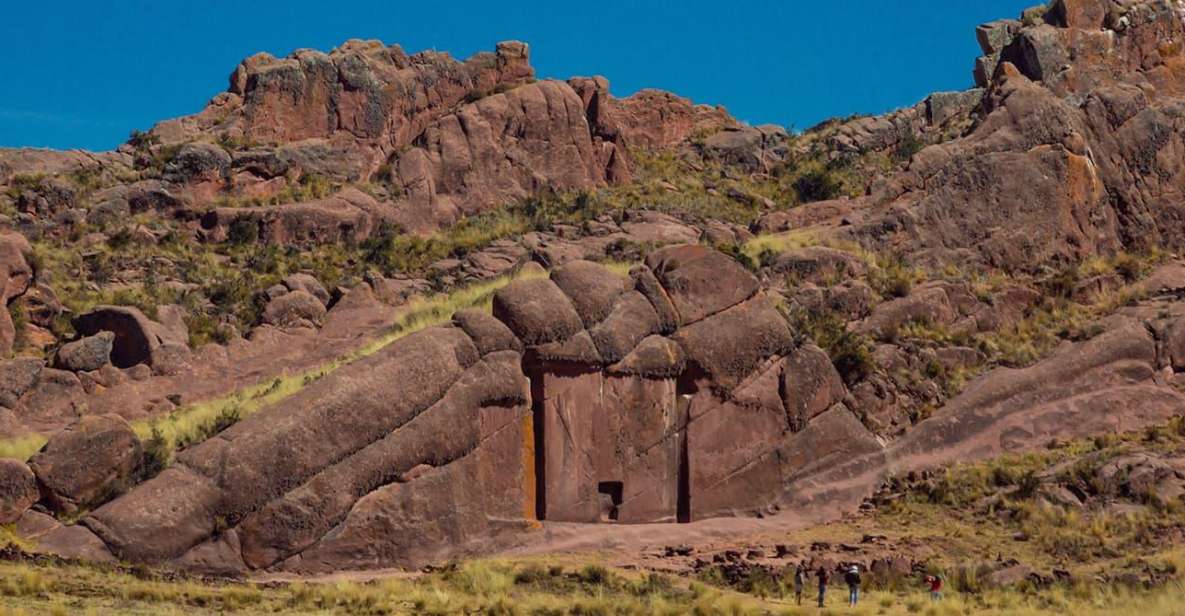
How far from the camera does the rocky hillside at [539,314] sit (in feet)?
101

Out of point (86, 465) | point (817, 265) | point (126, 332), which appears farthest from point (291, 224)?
point (86, 465)

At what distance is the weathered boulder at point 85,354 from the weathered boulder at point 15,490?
359 inches

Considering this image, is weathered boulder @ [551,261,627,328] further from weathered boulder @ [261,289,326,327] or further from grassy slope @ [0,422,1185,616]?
weathered boulder @ [261,289,326,327]

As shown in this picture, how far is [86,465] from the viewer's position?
30219mm

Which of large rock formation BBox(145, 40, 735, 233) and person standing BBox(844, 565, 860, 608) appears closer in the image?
person standing BBox(844, 565, 860, 608)

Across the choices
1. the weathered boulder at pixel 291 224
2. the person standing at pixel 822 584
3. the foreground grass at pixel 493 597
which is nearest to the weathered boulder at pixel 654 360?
the foreground grass at pixel 493 597

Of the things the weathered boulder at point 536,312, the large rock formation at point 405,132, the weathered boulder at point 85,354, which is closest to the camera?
the weathered boulder at point 536,312

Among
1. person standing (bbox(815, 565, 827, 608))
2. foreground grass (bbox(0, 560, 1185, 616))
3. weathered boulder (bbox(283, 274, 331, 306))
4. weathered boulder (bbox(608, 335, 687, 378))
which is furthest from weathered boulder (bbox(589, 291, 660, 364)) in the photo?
weathered boulder (bbox(283, 274, 331, 306))

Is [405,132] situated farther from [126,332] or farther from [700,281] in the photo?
[700,281]

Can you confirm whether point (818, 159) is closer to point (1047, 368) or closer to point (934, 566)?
point (1047, 368)

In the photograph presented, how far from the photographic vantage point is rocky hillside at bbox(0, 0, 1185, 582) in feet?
101

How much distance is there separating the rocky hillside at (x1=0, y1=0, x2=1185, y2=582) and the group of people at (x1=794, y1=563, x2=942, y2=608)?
401cm

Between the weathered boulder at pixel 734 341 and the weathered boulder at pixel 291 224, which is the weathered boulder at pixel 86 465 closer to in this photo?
the weathered boulder at pixel 734 341

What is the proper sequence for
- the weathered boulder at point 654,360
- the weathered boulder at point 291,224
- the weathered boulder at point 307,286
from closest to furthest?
1. the weathered boulder at point 654,360
2. the weathered boulder at point 307,286
3. the weathered boulder at point 291,224
